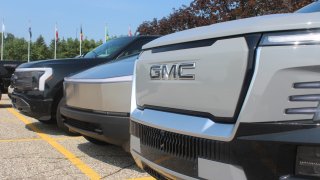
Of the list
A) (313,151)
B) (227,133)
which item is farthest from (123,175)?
(313,151)

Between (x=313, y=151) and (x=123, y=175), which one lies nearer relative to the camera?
(x=313, y=151)

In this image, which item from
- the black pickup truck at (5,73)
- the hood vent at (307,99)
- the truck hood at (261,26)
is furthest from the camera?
the black pickup truck at (5,73)

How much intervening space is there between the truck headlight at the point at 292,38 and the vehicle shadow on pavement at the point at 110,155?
2.91 m

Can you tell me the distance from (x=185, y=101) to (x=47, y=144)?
4178mm

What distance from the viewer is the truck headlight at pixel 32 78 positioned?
6641 mm

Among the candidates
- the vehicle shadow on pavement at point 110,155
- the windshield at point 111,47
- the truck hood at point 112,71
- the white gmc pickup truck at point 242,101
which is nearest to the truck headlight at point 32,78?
the windshield at point 111,47

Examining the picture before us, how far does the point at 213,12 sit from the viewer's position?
17.1 meters

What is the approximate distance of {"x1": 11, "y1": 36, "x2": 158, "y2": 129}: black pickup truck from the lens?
21.7 ft

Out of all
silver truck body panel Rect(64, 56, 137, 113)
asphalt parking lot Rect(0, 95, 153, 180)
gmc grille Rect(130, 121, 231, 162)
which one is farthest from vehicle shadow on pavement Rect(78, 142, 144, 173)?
gmc grille Rect(130, 121, 231, 162)

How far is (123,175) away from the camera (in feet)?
14.8

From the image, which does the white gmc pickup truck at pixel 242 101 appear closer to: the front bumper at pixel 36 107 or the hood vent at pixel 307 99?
the hood vent at pixel 307 99

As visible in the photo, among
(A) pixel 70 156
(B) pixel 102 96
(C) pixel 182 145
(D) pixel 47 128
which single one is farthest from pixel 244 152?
(D) pixel 47 128

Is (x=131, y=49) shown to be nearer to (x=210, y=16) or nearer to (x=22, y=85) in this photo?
(x=22, y=85)

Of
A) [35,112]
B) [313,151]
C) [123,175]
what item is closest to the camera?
[313,151]
